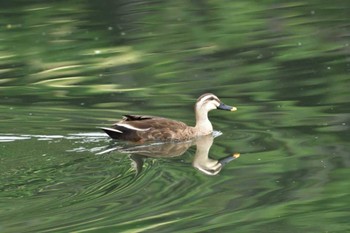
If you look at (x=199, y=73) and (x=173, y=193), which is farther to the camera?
(x=199, y=73)

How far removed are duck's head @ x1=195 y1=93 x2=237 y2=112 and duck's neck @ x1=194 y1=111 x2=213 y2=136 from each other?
0.41 feet

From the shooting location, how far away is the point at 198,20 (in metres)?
19.4

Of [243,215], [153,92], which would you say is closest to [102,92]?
[153,92]

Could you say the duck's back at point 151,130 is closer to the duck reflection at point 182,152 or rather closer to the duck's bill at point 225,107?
the duck reflection at point 182,152

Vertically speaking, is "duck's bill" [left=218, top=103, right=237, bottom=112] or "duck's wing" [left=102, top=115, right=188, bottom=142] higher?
"duck's bill" [left=218, top=103, right=237, bottom=112]

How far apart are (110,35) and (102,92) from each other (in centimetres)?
422

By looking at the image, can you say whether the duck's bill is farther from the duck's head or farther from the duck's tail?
the duck's tail

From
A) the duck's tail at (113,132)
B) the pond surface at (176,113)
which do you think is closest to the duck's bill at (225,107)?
the pond surface at (176,113)

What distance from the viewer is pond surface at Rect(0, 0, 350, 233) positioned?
938 cm

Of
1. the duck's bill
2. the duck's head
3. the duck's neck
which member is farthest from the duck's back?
the duck's bill

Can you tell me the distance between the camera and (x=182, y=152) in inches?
464

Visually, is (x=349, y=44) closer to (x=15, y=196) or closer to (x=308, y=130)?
(x=308, y=130)

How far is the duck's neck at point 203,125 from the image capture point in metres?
12.3

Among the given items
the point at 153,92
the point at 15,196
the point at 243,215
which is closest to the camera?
the point at 243,215
